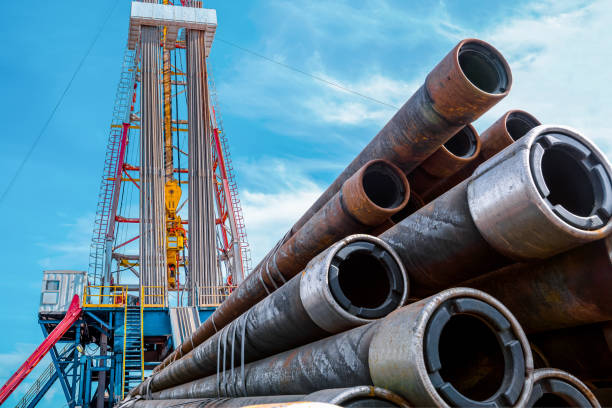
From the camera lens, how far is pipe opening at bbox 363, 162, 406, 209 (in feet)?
10.7

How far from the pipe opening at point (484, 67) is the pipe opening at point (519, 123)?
72cm

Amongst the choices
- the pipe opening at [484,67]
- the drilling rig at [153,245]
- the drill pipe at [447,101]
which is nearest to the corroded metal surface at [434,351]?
the drill pipe at [447,101]

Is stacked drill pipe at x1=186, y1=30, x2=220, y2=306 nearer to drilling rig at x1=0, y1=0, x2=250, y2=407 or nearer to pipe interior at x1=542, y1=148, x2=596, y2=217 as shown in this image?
drilling rig at x1=0, y1=0, x2=250, y2=407

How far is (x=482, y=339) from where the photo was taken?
2.06m

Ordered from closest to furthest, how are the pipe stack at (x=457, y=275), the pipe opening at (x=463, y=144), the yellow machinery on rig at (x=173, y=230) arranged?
the pipe stack at (x=457, y=275)
the pipe opening at (x=463, y=144)
the yellow machinery on rig at (x=173, y=230)

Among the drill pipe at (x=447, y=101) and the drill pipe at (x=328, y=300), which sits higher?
the drill pipe at (x=447, y=101)

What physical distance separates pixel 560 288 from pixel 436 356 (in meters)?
0.70

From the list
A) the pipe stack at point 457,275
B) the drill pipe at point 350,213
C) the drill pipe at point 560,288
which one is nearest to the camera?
the pipe stack at point 457,275

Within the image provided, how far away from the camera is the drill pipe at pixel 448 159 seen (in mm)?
3436

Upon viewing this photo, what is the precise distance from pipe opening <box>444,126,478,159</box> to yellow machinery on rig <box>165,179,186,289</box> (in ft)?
68.8

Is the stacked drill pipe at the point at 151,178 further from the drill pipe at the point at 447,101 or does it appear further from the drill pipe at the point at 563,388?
the drill pipe at the point at 563,388

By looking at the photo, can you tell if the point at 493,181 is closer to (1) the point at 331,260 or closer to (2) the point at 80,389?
(1) the point at 331,260

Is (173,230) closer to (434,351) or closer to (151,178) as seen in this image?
(151,178)

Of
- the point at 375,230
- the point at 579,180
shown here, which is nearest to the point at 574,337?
the point at 579,180
